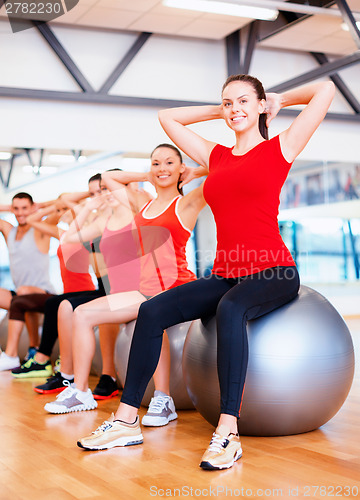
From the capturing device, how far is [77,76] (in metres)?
5.76

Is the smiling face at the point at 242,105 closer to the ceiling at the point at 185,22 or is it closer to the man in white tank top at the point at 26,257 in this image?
the man in white tank top at the point at 26,257

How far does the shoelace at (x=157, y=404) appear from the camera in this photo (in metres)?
2.41

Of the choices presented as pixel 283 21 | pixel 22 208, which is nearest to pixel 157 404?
pixel 22 208

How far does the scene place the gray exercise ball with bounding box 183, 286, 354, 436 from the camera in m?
2.04

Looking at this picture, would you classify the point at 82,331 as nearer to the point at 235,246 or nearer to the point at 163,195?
the point at 163,195

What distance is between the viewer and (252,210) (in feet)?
6.73

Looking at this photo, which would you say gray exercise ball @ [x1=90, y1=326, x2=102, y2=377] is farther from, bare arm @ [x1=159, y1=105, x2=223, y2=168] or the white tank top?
bare arm @ [x1=159, y1=105, x2=223, y2=168]

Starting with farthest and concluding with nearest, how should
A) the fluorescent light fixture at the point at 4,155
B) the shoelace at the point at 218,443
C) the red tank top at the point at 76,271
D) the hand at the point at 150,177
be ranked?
1. the fluorescent light fixture at the point at 4,155
2. the red tank top at the point at 76,271
3. the hand at the point at 150,177
4. the shoelace at the point at 218,443

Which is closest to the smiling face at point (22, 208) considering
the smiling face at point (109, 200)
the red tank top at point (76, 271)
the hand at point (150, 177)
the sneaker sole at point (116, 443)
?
the red tank top at point (76, 271)

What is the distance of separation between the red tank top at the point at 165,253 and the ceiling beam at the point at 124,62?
3.51 m

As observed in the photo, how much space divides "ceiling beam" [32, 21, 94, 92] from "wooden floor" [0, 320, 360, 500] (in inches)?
157

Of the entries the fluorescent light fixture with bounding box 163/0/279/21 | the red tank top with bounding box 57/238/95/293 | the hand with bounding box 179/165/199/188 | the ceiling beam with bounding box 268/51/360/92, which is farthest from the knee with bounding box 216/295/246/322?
the ceiling beam with bounding box 268/51/360/92

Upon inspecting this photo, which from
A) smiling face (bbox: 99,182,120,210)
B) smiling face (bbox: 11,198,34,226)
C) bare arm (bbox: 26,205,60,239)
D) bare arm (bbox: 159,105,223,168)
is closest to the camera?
bare arm (bbox: 159,105,223,168)

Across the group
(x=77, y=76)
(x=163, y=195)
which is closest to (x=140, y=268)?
(x=163, y=195)
